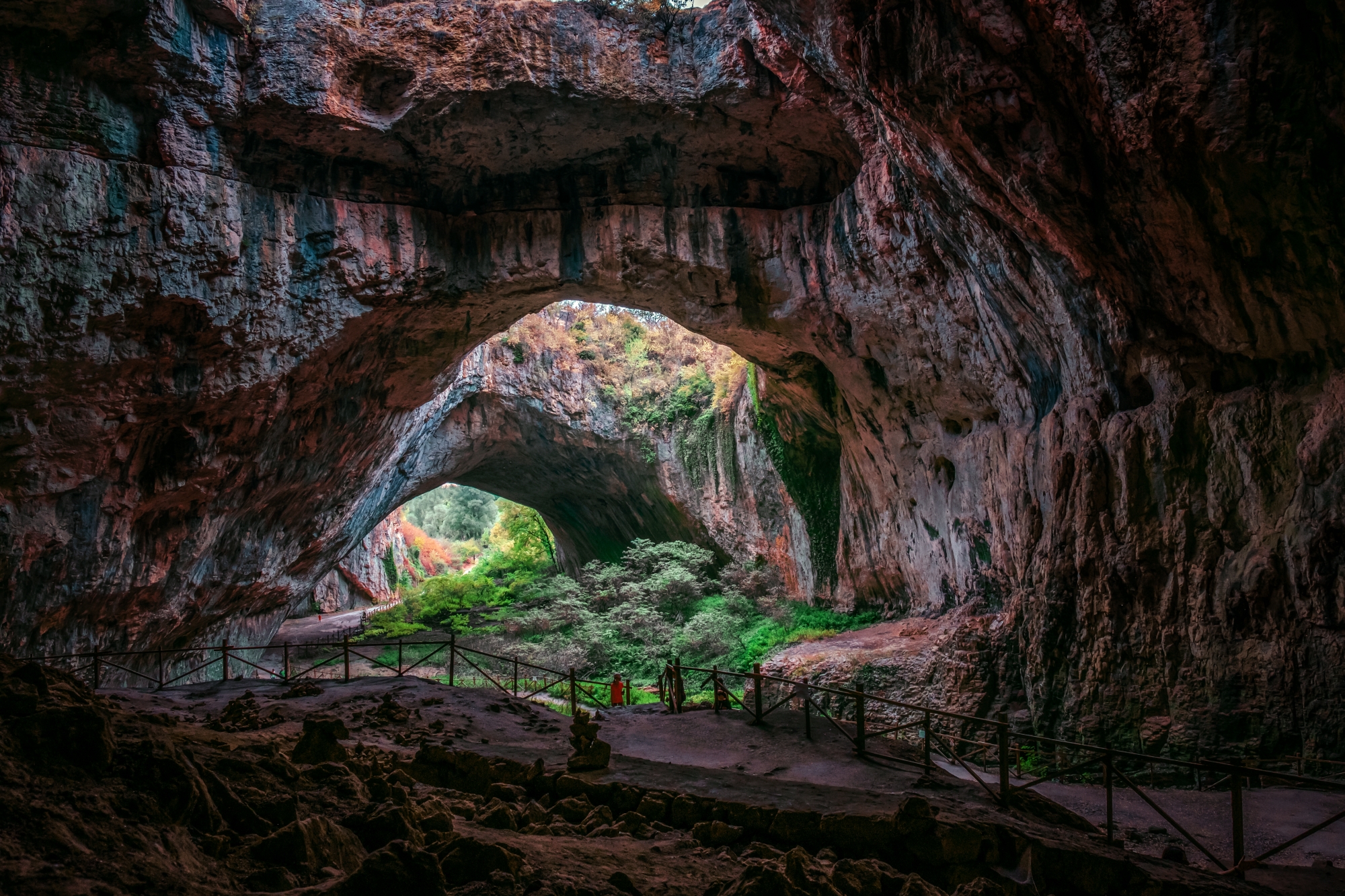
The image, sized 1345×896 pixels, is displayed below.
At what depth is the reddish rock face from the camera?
7.05m

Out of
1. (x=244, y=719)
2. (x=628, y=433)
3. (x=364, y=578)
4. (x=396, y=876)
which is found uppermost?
(x=628, y=433)

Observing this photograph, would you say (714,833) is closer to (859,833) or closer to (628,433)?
(859,833)

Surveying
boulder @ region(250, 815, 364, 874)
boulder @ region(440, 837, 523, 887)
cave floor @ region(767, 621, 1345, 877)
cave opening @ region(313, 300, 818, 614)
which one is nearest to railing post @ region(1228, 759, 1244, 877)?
cave floor @ region(767, 621, 1345, 877)

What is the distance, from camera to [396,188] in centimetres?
1316

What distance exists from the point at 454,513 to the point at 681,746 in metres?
40.7

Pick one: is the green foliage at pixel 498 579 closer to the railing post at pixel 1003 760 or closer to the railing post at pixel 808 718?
the railing post at pixel 808 718

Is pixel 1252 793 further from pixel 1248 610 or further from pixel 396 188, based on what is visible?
pixel 396 188

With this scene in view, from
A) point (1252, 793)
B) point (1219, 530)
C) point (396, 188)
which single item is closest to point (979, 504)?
point (1219, 530)

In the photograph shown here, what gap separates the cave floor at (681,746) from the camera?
627cm

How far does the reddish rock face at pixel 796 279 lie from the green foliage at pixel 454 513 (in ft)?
98.5

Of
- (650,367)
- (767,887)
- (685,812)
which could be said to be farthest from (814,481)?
(767,887)

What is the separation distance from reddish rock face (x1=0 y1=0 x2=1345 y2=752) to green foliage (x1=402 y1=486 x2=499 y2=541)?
30026 mm

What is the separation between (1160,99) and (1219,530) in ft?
13.2

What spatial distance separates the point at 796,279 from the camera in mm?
14133
